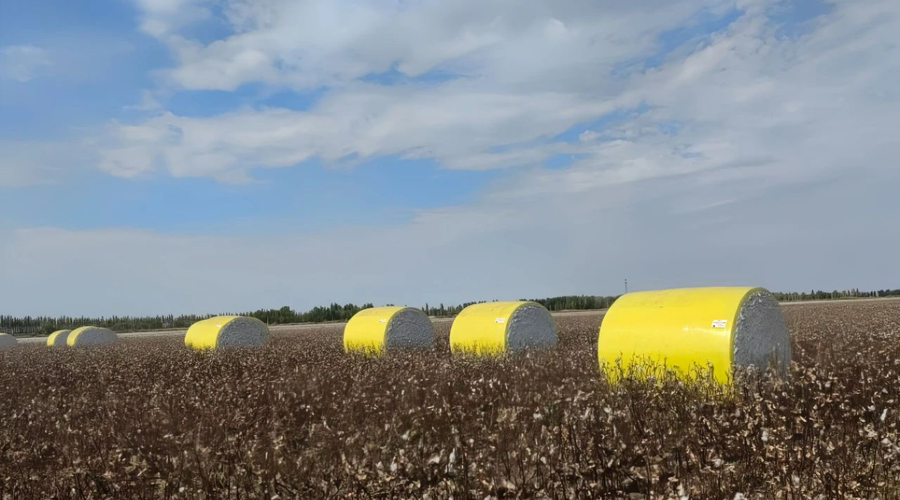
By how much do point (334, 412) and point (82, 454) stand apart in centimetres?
263

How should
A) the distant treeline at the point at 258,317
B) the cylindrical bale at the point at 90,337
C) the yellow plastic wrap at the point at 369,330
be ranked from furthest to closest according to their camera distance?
the distant treeline at the point at 258,317, the cylindrical bale at the point at 90,337, the yellow plastic wrap at the point at 369,330

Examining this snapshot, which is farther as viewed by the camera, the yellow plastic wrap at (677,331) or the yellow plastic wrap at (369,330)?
the yellow plastic wrap at (369,330)

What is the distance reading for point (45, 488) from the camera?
5.83m

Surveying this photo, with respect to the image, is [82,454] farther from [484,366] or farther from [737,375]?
[737,375]

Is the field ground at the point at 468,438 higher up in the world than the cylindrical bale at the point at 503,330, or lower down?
lower down

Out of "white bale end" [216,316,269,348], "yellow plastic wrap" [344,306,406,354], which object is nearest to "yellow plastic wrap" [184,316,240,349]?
"white bale end" [216,316,269,348]

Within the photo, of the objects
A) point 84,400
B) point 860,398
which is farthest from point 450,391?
point 84,400

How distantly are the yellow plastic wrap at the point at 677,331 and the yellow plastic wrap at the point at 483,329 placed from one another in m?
4.52

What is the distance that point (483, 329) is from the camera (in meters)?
15.4

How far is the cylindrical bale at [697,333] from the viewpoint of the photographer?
8.82 metres

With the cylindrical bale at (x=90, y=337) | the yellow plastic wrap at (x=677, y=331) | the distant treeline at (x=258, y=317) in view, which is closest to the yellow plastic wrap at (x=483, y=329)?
the yellow plastic wrap at (x=677, y=331)

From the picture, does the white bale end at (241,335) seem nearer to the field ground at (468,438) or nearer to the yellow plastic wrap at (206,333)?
the yellow plastic wrap at (206,333)

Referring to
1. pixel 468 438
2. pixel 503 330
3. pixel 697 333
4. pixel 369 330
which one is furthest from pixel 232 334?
pixel 468 438

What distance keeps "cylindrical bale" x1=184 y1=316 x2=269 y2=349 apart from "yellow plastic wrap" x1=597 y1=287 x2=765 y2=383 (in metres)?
13.9
